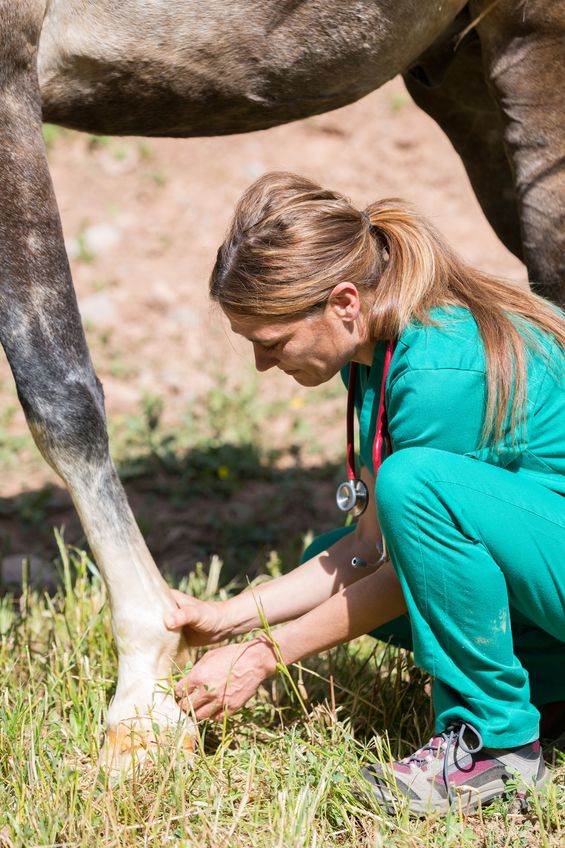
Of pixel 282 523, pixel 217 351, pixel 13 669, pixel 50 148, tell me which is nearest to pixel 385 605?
pixel 13 669

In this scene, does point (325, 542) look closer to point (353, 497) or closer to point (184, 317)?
point (353, 497)

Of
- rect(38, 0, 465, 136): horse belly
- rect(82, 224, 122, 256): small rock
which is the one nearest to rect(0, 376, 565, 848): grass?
rect(38, 0, 465, 136): horse belly

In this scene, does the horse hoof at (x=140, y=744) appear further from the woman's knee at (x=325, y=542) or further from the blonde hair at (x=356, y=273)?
the blonde hair at (x=356, y=273)

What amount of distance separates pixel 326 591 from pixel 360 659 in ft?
1.53

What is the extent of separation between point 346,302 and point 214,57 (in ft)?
3.04

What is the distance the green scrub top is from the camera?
2.08 meters

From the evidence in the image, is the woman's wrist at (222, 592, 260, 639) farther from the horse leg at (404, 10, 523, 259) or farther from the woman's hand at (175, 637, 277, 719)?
the horse leg at (404, 10, 523, 259)

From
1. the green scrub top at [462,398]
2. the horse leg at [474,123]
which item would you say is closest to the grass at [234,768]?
the green scrub top at [462,398]

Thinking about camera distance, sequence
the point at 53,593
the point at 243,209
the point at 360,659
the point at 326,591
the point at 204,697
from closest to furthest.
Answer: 1. the point at 243,209
2. the point at 204,697
3. the point at 326,591
4. the point at 360,659
5. the point at 53,593

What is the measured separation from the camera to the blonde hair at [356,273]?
2111 millimetres

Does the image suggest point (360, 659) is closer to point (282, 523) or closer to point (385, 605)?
point (385, 605)

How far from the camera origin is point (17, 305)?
249 centimetres

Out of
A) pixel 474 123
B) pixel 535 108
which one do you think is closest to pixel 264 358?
pixel 535 108

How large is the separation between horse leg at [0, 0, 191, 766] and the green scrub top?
0.76 m
